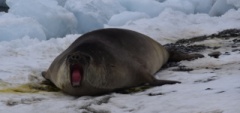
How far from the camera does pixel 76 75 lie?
3.20 meters

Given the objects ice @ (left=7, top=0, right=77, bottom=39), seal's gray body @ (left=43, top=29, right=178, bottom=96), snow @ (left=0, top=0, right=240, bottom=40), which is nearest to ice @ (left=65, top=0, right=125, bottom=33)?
snow @ (left=0, top=0, right=240, bottom=40)

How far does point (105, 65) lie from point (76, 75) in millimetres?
298

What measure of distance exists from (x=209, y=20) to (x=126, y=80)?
5.50 metres

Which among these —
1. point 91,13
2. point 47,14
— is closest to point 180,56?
point 47,14

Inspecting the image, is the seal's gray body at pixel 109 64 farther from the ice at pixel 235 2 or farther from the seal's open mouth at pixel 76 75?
the ice at pixel 235 2

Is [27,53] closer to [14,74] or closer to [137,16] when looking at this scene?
[14,74]

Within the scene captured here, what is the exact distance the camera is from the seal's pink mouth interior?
10.3ft

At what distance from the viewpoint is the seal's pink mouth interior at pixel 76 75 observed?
3.15 meters

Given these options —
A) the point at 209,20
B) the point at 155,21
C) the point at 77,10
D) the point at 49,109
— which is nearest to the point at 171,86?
the point at 49,109

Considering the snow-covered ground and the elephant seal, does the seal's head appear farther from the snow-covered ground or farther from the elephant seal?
the snow-covered ground

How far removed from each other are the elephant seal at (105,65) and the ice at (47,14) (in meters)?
4.78

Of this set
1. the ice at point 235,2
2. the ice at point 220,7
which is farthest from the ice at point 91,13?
the ice at point 235,2

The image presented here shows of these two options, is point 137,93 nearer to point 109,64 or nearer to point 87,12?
point 109,64

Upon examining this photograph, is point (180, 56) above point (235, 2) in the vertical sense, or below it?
below
